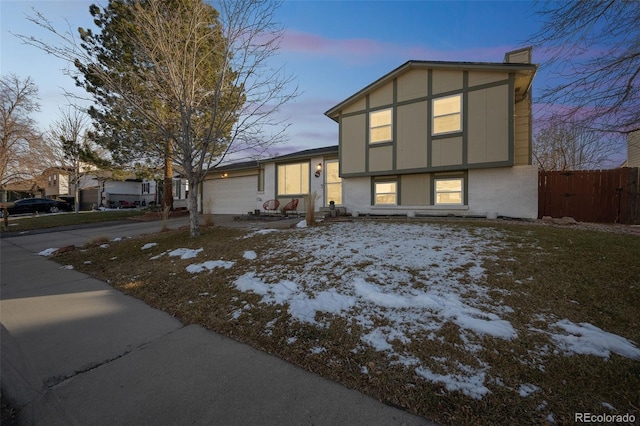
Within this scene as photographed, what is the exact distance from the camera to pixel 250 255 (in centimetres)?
601

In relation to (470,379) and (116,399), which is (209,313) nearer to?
(116,399)

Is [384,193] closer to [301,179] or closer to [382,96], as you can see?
[382,96]

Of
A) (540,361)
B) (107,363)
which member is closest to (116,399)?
(107,363)

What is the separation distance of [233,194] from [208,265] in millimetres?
14351

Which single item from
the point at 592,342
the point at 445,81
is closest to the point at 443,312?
the point at 592,342

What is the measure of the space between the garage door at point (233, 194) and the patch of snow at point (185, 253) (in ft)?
35.0

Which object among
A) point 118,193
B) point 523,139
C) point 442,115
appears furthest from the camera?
point 118,193

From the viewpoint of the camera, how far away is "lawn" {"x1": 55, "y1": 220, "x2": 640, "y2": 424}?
215 centimetres

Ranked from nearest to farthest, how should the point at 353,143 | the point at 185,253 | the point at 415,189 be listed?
1. the point at 185,253
2. the point at 415,189
3. the point at 353,143

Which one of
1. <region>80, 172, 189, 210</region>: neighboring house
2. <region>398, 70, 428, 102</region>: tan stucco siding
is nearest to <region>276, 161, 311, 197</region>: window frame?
<region>398, 70, 428, 102</region>: tan stucco siding

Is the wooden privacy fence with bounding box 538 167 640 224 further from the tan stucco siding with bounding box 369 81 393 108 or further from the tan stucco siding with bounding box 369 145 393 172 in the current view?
the tan stucco siding with bounding box 369 81 393 108

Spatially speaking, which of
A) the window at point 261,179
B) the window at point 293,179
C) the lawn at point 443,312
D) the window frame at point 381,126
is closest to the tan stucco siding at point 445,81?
the window frame at point 381,126

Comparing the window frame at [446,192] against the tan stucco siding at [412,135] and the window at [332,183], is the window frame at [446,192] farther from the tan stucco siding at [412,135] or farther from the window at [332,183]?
the window at [332,183]

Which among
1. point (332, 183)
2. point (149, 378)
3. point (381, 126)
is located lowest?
point (149, 378)
